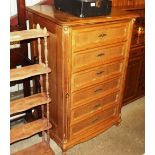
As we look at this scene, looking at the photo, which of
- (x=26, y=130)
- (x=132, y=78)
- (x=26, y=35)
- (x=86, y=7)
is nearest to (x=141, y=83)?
(x=132, y=78)

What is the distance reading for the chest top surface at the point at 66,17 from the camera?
166 centimetres

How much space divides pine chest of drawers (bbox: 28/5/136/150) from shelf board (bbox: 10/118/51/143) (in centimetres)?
17

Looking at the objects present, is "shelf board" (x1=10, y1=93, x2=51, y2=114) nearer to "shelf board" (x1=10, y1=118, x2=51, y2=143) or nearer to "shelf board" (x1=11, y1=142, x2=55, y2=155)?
"shelf board" (x1=10, y1=118, x2=51, y2=143)

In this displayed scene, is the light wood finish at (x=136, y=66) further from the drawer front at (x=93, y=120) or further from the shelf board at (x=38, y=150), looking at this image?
the shelf board at (x=38, y=150)

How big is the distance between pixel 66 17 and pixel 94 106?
900 mm

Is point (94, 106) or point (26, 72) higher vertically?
point (26, 72)

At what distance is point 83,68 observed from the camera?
189 centimetres

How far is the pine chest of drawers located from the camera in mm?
1754

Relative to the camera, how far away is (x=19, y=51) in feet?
6.99

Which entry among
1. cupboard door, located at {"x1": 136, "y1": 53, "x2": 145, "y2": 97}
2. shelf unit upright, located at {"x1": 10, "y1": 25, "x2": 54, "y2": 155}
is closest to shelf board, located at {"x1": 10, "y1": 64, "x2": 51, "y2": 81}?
shelf unit upright, located at {"x1": 10, "y1": 25, "x2": 54, "y2": 155}

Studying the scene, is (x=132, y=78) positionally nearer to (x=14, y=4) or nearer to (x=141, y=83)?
(x=141, y=83)

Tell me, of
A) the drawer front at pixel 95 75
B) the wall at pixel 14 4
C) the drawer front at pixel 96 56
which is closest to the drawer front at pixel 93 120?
the drawer front at pixel 95 75
